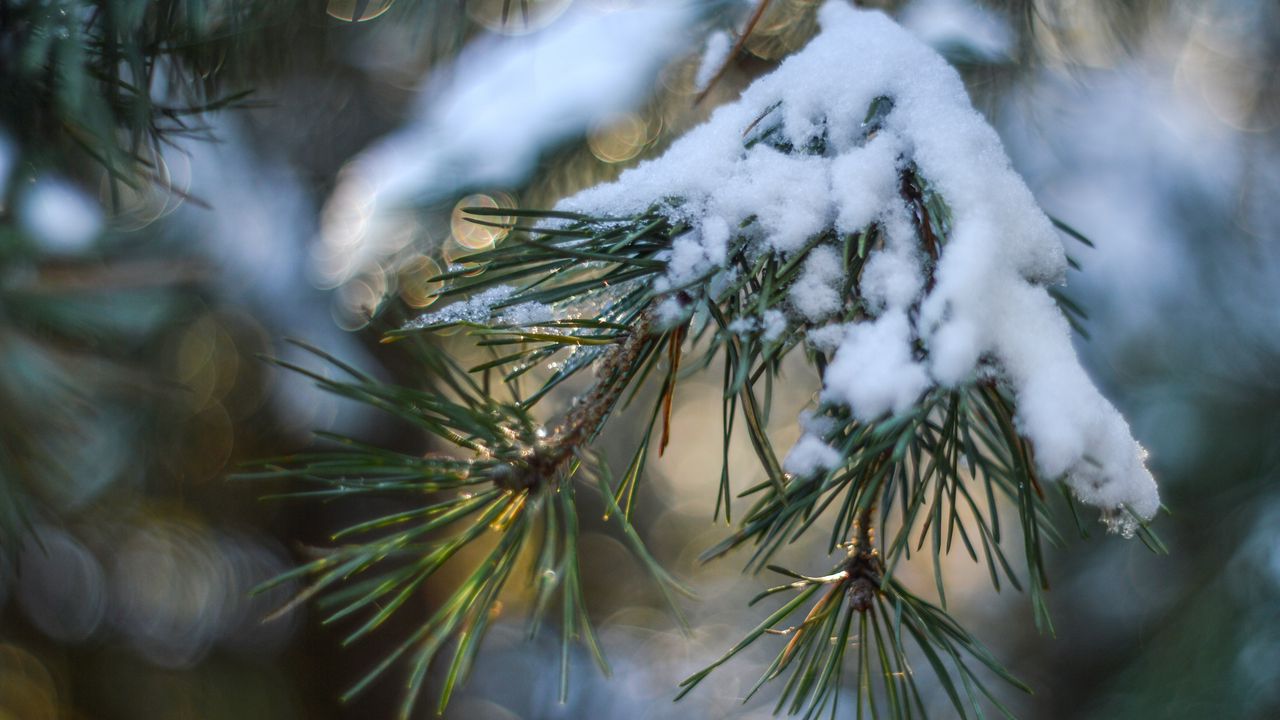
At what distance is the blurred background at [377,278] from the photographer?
1.68 feet

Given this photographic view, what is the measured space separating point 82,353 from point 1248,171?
1563 millimetres

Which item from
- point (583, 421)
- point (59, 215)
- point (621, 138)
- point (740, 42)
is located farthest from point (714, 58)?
point (59, 215)

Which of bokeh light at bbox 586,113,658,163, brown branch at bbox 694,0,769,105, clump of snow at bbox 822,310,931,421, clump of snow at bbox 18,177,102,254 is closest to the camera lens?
A: clump of snow at bbox 822,310,931,421

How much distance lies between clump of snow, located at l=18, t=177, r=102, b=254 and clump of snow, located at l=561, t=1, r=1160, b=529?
0.52 metres

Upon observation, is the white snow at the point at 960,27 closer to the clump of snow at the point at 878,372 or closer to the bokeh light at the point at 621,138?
the bokeh light at the point at 621,138

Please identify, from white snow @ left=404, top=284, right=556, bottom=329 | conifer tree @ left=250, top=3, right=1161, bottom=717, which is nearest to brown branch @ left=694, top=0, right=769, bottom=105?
conifer tree @ left=250, top=3, right=1161, bottom=717

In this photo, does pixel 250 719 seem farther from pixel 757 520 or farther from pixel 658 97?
pixel 757 520

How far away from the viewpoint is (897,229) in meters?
0.28

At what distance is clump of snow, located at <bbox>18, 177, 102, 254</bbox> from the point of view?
58cm

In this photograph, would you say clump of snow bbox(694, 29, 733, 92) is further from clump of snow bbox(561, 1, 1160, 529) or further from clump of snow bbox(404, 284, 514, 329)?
clump of snow bbox(404, 284, 514, 329)

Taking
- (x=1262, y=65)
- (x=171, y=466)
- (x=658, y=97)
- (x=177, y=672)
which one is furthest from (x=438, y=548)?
(x=177, y=672)

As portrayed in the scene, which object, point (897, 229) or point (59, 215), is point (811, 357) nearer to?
point (897, 229)

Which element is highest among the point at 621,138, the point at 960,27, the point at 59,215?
the point at 59,215

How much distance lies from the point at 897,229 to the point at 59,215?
765 millimetres
